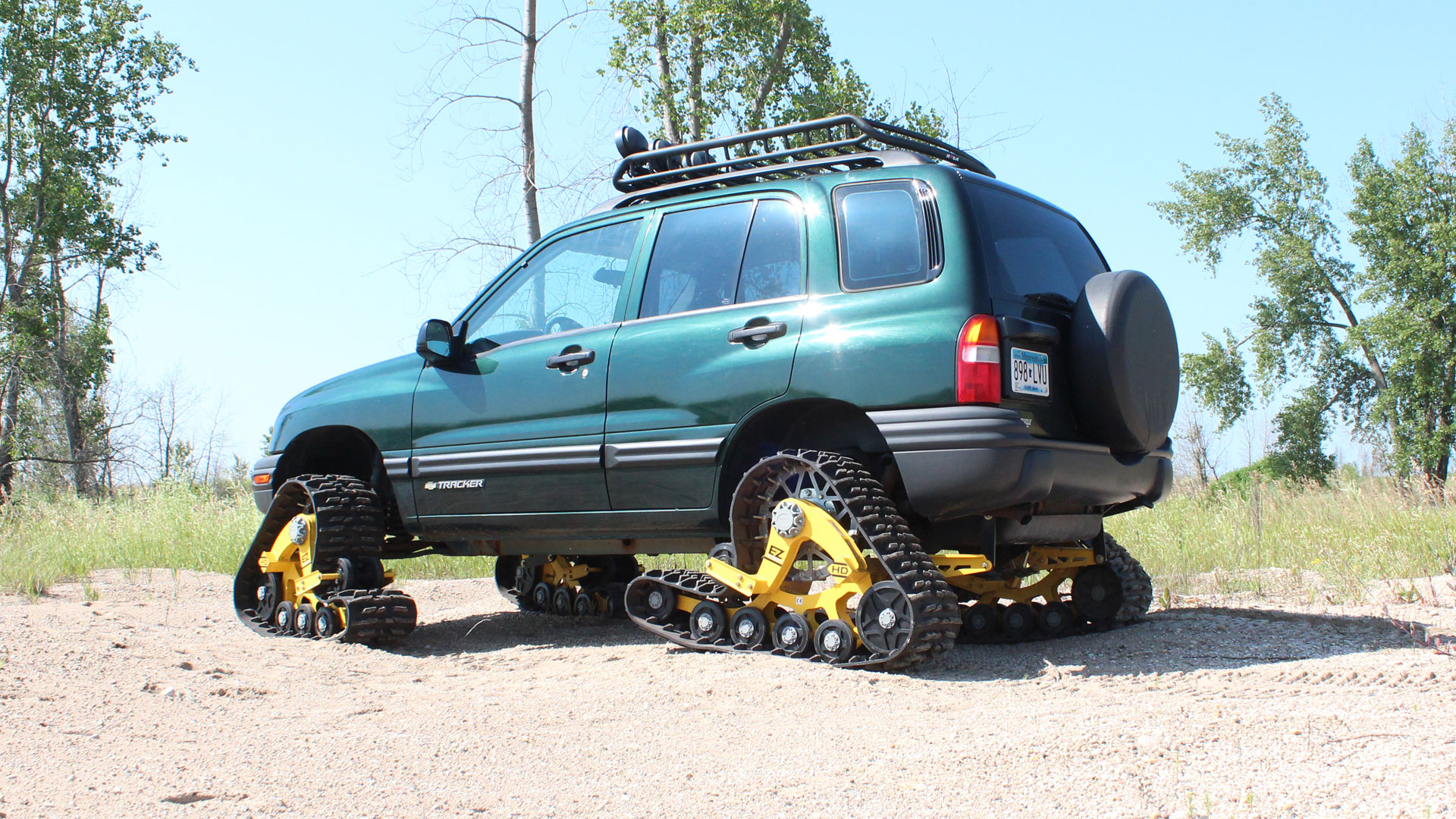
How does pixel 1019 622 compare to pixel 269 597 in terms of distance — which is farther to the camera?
pixel 269 597

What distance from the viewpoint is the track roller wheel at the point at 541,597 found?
695 cm

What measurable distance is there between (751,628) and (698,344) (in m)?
1.20

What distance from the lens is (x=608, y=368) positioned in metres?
5.00

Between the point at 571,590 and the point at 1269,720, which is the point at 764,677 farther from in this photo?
the point at 571,590

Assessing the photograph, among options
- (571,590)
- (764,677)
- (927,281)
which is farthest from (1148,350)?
(571,590)

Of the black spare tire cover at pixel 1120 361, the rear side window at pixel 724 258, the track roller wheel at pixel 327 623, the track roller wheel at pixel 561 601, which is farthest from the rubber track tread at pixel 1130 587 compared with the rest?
the track roller wheel at pixel 327 623

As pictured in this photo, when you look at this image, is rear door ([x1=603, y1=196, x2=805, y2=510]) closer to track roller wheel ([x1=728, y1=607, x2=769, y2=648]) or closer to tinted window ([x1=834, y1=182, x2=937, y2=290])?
tinted window ([x1=834, y1=182, x2=937, y2=290])

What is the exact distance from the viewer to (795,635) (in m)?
4.37

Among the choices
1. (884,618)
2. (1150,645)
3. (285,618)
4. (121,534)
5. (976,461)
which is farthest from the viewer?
(121,534)

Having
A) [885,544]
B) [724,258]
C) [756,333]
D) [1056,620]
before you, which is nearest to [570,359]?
[724,258]

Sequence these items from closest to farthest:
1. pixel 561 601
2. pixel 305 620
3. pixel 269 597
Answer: pixel 305 620 < pixel 269 597 < pixel 561 601

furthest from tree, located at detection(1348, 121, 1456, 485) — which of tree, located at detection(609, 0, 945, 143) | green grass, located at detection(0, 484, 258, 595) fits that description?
green grass, located at detection(0, 484, 258, 595)

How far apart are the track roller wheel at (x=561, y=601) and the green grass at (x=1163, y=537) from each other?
151 cm

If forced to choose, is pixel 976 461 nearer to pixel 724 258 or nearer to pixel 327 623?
pixel 724 258
